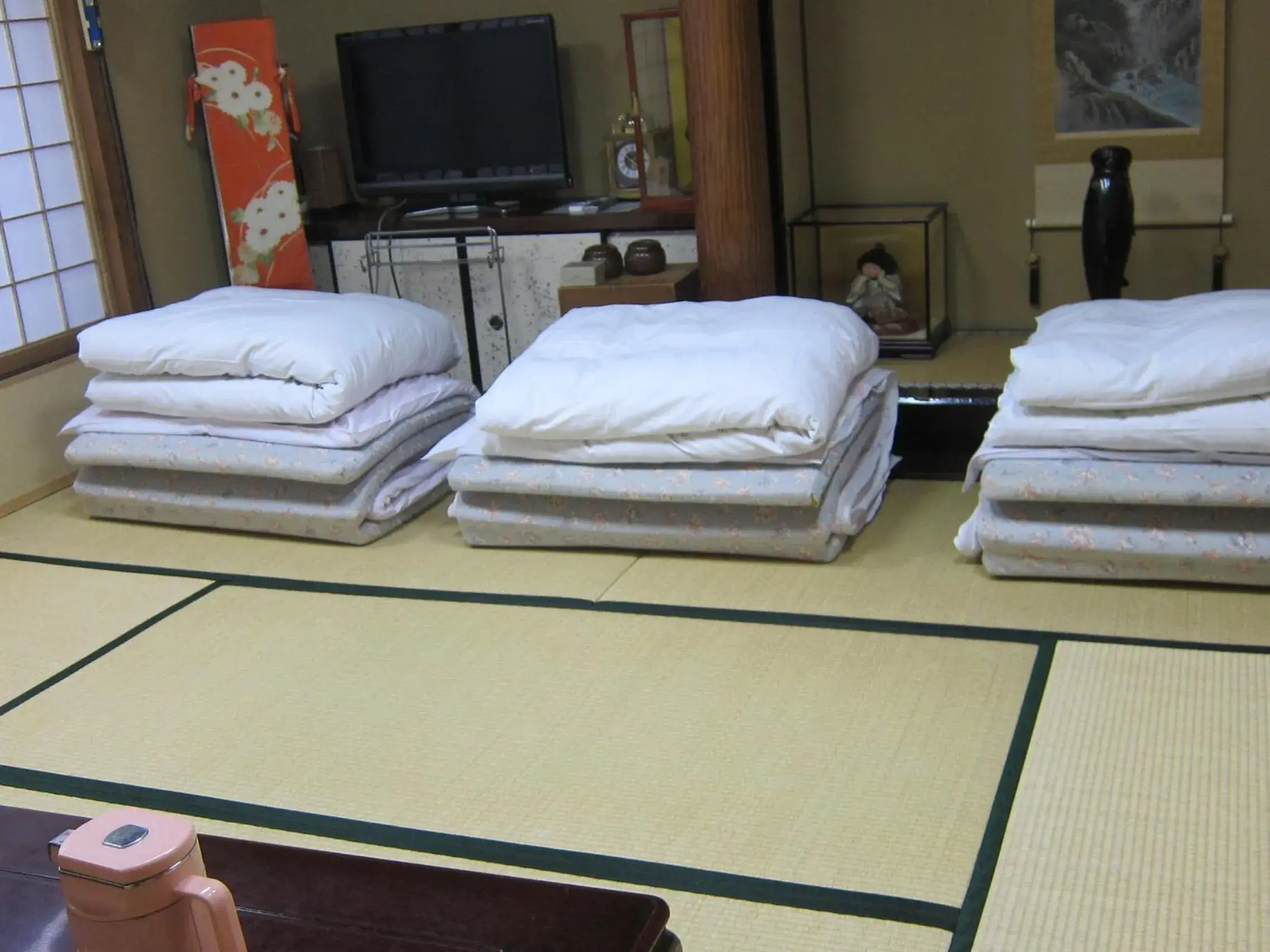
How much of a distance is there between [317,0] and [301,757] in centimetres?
410

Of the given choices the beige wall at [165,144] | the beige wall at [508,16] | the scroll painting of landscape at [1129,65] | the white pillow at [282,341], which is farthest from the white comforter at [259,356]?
the scroll painting of landscape at [1129,65]

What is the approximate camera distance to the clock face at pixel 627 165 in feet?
17.8

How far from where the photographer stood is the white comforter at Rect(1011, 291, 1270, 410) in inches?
123

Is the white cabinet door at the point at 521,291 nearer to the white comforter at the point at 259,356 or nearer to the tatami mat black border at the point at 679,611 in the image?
the white comforter at the point at 259,356

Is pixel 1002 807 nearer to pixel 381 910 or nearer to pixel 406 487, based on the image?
pixel 381 910

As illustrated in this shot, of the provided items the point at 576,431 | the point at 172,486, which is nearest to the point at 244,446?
the point at 172,486

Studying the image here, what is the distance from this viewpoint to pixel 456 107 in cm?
559

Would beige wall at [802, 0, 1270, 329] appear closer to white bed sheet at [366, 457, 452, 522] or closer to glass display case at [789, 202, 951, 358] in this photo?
glass display case at [789, 202, 951, 358]

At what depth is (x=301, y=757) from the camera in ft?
9.45

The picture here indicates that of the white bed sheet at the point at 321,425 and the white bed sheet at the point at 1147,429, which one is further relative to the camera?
the white bed sheet at the point at 321,425

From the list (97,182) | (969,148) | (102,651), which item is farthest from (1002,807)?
(97,182)

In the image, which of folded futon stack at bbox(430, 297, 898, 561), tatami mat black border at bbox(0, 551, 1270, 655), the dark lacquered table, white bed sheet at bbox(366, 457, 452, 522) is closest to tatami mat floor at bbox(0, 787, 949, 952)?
the dark lacquered table

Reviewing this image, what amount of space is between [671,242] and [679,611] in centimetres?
218

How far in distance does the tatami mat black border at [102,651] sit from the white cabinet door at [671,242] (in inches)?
84.1
